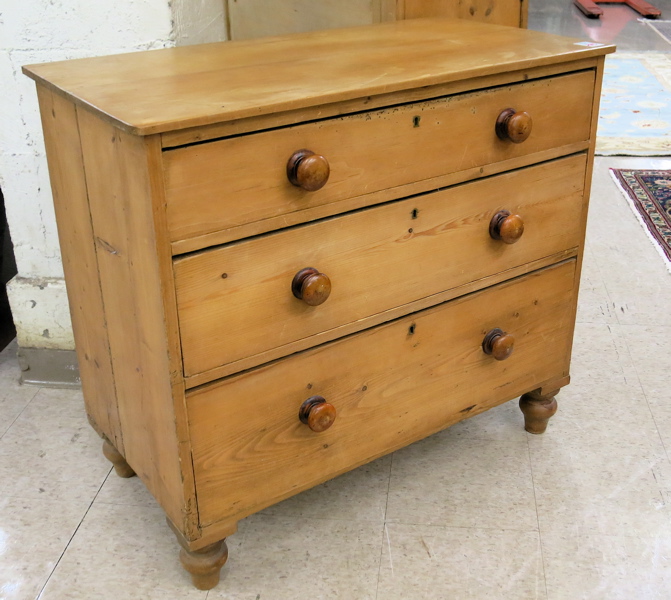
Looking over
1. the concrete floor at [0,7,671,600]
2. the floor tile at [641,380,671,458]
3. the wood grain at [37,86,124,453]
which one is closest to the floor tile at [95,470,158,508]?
the concrete floor at [0,7,671,600]

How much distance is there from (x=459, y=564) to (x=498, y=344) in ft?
1.44

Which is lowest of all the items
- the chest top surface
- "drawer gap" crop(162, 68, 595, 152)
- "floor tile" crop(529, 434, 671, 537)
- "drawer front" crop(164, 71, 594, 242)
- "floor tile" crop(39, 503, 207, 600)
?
"floor tile" crop(529, 434, 671, 537)

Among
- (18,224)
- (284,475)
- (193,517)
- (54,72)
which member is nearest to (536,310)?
(284,475)

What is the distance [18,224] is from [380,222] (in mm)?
1027

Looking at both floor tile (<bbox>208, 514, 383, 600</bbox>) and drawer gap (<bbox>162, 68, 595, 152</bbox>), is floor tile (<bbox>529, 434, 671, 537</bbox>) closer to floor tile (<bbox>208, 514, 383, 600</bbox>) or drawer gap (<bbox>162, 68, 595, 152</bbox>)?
floor tile (<bbox>208, 514, 383, 600</bbox>)

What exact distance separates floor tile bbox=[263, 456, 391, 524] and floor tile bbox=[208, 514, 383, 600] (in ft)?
0.07

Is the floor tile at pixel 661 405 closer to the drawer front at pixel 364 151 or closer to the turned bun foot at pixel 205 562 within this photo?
the drawer front at pixel 364 151

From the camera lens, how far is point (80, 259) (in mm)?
1533

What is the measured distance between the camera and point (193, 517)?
1.41 metres

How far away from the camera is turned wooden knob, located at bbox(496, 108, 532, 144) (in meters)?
1.48

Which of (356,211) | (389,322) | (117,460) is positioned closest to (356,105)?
(356,211)

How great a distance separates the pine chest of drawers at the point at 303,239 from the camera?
1.23 m

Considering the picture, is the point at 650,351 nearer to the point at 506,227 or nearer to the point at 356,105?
the point at 506,227

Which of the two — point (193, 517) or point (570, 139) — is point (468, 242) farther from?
point (193, 517)
